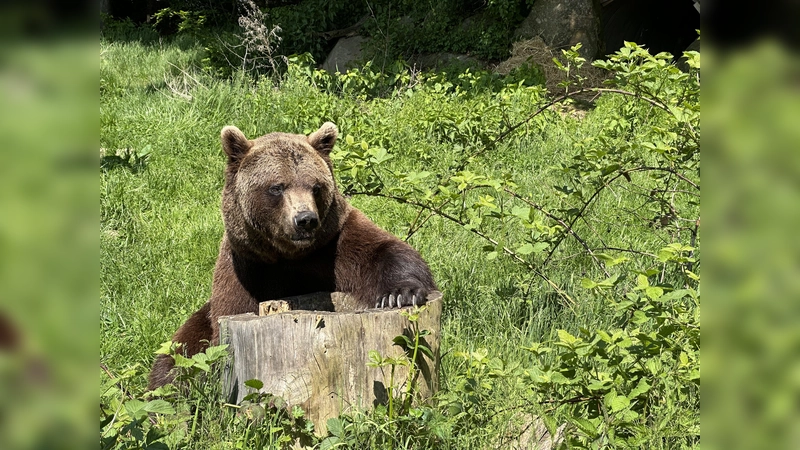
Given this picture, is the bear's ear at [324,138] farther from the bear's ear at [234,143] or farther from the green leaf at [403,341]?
the green leaf at [403,341]

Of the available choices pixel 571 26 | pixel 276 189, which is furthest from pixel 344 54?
pixel 276 189

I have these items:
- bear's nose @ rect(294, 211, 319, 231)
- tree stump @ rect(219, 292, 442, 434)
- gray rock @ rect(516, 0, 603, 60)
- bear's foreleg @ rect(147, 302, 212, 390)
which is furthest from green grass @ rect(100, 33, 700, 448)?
gray rock @ rect(516, 0, 603, 60)

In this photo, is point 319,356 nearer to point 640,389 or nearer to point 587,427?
point 587,427

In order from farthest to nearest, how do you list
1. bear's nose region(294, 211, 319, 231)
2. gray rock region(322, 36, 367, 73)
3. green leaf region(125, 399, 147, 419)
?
gray rock region(322, 36, 367, 73), bear's nose region(294, 211, 319, 231), green leaf region(125, 399, 147, 419)

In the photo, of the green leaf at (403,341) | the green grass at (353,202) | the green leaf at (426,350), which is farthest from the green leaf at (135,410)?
the green leaf at (426,350)

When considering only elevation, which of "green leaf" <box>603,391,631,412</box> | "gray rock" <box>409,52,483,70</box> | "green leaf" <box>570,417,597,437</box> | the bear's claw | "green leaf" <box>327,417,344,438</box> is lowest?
"green leaf" <box>327,417,344,438</box>

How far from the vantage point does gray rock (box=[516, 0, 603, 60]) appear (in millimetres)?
14164

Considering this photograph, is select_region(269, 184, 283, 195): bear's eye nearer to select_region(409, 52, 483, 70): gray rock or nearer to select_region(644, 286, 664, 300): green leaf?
select_region(644, 286, 664, 300): green leaf

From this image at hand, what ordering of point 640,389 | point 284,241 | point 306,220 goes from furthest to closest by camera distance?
point 284,241 → point 306,220 → point 640,389

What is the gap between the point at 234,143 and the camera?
4832 millimetres

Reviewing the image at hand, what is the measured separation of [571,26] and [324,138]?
34.6 feet

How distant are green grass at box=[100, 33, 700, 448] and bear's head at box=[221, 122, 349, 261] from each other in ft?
3.56
